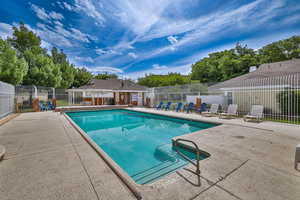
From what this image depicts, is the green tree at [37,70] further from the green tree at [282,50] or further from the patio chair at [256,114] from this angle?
the green tree at [282,50]

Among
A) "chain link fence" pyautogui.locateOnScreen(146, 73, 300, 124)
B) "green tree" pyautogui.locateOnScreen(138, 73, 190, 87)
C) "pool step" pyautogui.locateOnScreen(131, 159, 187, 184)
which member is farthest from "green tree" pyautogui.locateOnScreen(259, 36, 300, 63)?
"pool step" pyautogui.locateOnScreen(131, 159, 187, 184)

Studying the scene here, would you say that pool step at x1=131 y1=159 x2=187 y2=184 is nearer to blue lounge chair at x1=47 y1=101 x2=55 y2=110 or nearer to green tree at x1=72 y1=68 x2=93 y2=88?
blue lounge chair at x1=47 y1=101 x2=55 y2=110

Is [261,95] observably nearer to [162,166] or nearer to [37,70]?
[162,166]

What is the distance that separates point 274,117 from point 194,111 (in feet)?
17.4

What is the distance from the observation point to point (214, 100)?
1189 centimetres

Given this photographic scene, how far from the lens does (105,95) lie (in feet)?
65.0

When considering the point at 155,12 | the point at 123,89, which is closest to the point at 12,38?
the point at 123,89

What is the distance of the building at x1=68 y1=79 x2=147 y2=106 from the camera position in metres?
18.4

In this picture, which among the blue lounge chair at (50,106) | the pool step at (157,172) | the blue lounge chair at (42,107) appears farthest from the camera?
the blue lounge chair at (50,106)

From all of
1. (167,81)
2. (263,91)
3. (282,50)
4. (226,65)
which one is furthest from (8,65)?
(282,50)

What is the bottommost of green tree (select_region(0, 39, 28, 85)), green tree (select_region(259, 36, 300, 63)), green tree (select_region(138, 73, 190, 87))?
green tree (select_region(0, 39, 28, 85))

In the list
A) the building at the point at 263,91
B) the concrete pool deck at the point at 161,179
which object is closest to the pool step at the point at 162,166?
the concrete pool deck at the point at 161,179

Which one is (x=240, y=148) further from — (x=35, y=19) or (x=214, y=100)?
(x=35, y=19)

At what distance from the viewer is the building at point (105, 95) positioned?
18422 millimetres
